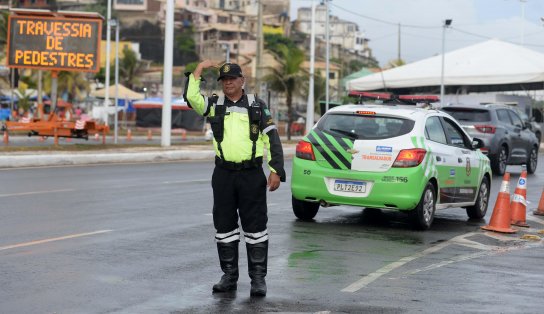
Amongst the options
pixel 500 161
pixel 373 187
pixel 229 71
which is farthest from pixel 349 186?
pixel 500 161

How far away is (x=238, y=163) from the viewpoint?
26.9ft

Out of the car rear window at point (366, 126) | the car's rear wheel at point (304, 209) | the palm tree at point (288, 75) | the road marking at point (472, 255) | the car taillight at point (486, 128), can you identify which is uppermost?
the palm tree at point (288, 75)

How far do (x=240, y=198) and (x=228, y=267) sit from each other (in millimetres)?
565

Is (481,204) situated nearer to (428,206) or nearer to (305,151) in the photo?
(428,206)

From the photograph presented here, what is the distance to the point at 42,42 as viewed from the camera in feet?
108

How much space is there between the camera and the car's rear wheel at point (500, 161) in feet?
81.5

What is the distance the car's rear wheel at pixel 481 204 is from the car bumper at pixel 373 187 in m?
2.41

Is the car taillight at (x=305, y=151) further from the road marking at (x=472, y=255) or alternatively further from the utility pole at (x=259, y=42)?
the utility pole at (x=259, y=42)

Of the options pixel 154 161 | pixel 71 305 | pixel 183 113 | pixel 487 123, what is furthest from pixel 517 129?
pixel 183 113

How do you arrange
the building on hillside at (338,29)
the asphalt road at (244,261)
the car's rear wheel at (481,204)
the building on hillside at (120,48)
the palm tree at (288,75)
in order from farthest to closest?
the building on hillside at (338,29) < the building on hillside at (120,48) < the palm tree at (288,75) < the car's rear wheel at (481,204) < the asphalt road at (244,261)

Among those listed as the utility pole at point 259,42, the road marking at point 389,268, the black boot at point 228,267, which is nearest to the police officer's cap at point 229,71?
the black boot at point 228,267

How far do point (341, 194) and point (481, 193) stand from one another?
3.22m

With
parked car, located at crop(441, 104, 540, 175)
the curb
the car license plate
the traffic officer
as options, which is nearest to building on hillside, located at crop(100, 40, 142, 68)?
the curb

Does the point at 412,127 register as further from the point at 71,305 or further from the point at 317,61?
the point at 317,61
